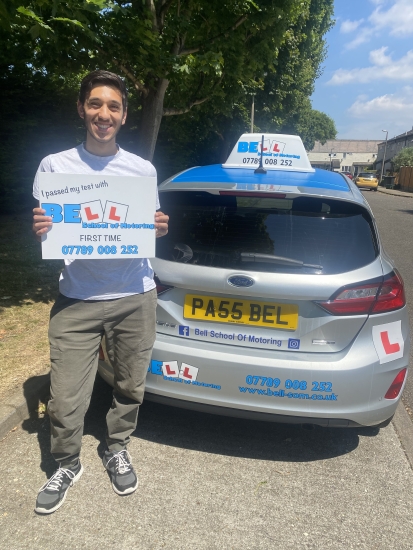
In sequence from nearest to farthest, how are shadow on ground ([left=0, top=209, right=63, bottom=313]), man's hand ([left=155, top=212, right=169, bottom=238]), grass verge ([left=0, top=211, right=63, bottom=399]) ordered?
man's hand ([left=155, top=212, right=169, bottom=238]) → grass verge ([left=0, top=211, right=63, bottom=399]) → shadow on ground ([left=0, top=209, right=63, bottom=313])

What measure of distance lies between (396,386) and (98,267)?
1781mm

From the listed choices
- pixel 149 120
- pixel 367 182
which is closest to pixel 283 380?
pixel 149 120

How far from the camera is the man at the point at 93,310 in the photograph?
7.86 ft

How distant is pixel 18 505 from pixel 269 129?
2924cm

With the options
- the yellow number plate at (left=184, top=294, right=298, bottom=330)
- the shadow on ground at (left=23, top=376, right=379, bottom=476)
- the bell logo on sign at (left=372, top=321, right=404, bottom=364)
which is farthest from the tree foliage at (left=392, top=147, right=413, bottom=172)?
the yellow number plate at (left=184, top=294, right=298, bottom=330)

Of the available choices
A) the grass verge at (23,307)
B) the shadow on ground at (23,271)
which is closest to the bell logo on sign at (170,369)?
the grass verge at (23,307)

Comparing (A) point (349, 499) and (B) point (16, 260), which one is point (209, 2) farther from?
(A) point (349, 499)

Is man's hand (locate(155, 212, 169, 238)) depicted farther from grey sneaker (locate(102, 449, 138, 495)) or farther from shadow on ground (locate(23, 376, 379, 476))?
shadow on ground (locate(23, 376, 379, 476))

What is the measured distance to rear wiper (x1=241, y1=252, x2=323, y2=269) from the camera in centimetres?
272

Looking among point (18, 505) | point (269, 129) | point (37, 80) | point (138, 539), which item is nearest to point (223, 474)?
point (138, 539)

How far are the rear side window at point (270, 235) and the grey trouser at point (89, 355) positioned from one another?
430 millimetres

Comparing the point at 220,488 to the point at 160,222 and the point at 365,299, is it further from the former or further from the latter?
the point at 160,222

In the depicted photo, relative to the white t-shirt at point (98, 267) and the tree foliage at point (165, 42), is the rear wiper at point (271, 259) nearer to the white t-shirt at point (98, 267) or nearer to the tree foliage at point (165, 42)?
the white t-shirt at point (98, 267)

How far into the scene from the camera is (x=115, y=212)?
8.05 ft
